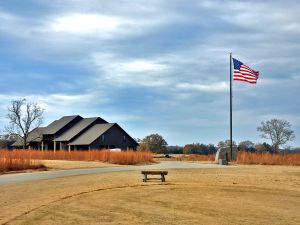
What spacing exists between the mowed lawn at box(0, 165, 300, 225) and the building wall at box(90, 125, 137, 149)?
4139cm

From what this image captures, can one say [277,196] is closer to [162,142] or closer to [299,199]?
[299,199]

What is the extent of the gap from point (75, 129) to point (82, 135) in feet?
9.98

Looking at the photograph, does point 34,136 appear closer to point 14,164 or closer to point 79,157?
point 79,157

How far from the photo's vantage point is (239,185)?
23.2 metres

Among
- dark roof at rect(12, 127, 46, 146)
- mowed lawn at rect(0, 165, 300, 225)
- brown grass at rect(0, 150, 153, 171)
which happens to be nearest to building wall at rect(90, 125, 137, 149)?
dark roof at rect(12, 127, 46, 146)

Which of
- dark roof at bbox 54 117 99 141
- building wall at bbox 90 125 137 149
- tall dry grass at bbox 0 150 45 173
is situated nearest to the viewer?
tall dry grass at bbox 0 150 45 173

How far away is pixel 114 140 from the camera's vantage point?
68375 mm

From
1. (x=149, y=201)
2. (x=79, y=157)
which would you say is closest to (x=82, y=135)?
(x=79, y=157)

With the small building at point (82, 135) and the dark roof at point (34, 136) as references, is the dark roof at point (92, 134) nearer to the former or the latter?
the small building at point (82, 135)

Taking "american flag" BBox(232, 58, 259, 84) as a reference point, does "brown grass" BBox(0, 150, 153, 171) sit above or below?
below

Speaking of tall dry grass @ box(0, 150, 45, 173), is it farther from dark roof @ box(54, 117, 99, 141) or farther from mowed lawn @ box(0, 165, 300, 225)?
dark roof @ box(54, 117, 99, 141)

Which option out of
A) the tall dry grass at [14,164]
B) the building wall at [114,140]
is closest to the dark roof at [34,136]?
the building wall at [114,140]

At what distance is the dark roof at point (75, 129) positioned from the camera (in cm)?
7021

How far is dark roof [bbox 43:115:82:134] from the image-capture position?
74.1m
